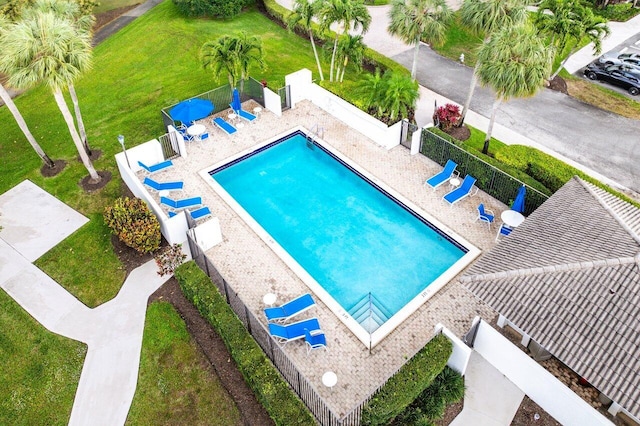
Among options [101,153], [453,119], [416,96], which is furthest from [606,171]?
[101,153]

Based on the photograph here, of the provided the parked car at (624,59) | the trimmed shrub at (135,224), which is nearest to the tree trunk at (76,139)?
the trimmed shrub at (135,224)

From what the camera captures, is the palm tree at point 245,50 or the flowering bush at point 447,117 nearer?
the palm tree at point 245,50

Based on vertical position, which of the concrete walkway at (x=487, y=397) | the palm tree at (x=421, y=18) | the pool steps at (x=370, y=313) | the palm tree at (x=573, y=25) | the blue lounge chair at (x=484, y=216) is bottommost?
the concrete walkway at (x=487, y=397)

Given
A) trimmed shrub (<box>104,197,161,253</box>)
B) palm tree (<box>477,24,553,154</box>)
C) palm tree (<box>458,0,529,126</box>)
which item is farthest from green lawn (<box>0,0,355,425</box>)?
palm tree (<box>477,24,553,154</box>)

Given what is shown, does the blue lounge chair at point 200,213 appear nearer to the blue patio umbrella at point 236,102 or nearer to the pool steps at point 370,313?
the pool steps at point 370,313

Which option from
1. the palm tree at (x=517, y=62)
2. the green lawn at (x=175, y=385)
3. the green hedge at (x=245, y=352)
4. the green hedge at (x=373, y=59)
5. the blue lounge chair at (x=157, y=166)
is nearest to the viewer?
the green hedge at (x=245, y=352)

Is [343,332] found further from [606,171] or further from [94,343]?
[606,171]
